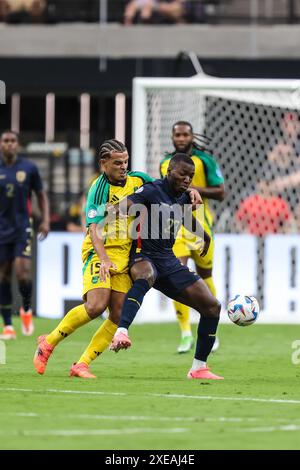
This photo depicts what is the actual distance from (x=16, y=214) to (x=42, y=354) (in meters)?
5.11

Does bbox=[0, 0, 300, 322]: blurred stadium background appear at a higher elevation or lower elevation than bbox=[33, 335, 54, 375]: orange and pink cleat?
higher

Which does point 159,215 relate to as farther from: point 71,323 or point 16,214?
point 16,214

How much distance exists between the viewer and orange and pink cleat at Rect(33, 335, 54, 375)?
10.8 meters

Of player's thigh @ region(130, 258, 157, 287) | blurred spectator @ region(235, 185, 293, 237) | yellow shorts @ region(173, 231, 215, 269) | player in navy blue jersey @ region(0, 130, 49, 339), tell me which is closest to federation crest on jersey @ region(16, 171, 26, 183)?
player in navy blue jersey @ region(0, 130, 49, 339)

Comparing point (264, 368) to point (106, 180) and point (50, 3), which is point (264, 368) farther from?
point (50, 3)

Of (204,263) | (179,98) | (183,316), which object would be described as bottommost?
(183,316)

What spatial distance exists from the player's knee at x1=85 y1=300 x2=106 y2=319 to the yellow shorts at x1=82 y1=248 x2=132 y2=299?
0.15m

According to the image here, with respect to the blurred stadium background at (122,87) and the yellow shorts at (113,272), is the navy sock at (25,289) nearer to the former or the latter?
the blurred stadium background at (122,87)

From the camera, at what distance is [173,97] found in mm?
18406

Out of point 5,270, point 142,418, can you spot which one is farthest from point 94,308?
point 5,270

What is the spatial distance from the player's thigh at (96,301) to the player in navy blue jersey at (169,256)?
0.77ft

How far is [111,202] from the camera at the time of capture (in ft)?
35.5

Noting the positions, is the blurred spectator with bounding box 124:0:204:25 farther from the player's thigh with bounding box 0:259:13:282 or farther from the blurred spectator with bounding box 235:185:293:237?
the player's thigh with bounding box 0:259:13:282

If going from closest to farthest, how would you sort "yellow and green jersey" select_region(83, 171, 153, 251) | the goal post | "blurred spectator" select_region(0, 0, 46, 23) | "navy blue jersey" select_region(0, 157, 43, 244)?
"yellow and green jersey" select_region(83, 171, 153, 251) → "navy blue jersey" select_region(0, 157, 43, 244) → the goal post → "blurred spectator" select_region(0, 0, 46, 23)
